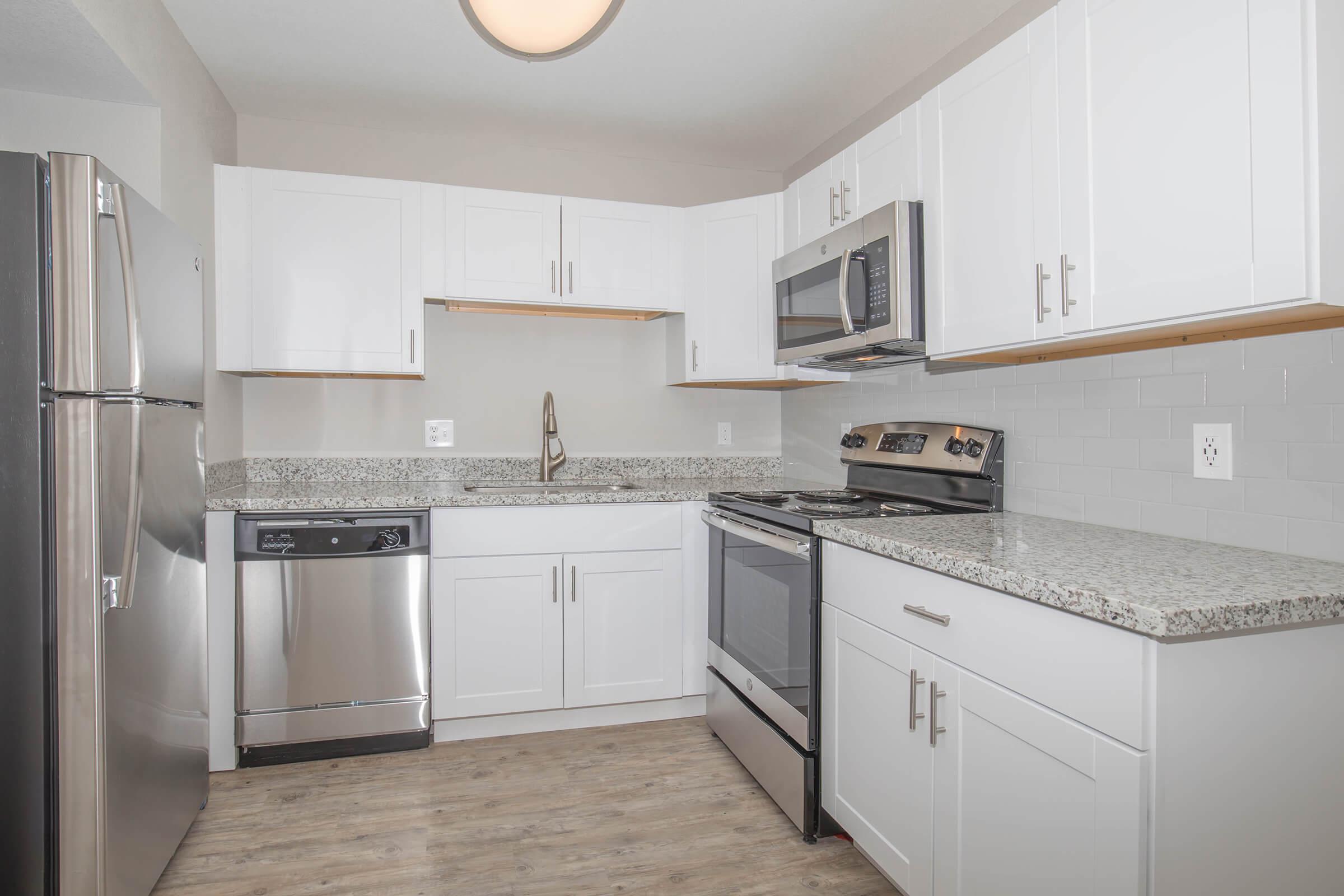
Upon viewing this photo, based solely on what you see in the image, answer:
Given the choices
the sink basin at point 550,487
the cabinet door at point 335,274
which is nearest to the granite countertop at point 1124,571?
the sink basin at point 550,487

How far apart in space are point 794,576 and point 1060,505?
2.36 ft

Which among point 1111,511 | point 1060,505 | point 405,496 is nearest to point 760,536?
point 1060,505

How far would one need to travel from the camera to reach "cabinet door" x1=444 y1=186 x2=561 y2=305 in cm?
279

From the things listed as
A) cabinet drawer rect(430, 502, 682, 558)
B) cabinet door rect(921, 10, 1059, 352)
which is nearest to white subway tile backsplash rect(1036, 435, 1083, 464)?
cabinet door rect(921, 10, 1059, 352)

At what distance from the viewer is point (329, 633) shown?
239cm

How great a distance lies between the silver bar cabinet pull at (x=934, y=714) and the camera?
4.81 feet

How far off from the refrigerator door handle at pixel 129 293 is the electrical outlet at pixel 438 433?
154cm

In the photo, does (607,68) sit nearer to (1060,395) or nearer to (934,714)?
(1060,395)

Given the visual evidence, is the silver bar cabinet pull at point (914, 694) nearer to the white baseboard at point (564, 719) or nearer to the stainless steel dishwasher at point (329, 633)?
the white baseboard at point (564, 719)

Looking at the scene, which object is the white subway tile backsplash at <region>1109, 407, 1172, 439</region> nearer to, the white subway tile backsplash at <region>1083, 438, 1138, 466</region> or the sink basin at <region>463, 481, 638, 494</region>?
the white subway tile backsplash at <region>1083, 438, 1138, 466</region>

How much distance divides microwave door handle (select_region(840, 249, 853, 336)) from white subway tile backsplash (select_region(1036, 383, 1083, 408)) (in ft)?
1.79

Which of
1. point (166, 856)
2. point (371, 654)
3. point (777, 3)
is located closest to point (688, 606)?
point (371, 654)

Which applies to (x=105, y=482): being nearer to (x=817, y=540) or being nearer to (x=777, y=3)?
(x=817, y=540)

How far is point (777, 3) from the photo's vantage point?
7.07 ft
